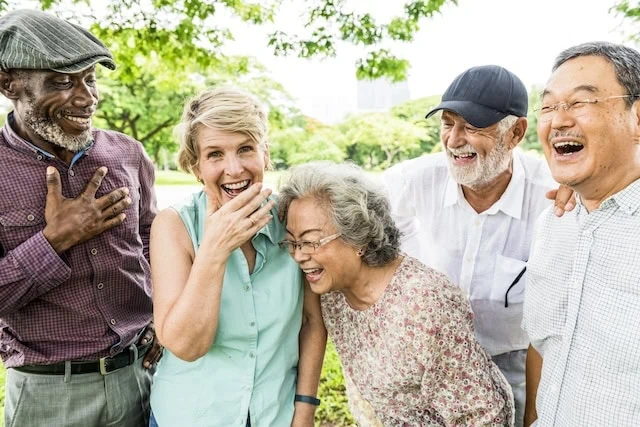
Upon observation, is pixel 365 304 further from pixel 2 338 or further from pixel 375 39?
pixel 375 39

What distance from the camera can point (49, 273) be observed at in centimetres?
207

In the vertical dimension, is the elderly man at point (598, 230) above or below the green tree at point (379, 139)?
above

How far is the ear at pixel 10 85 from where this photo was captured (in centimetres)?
213

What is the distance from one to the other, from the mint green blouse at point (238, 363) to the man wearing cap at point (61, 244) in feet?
1.35

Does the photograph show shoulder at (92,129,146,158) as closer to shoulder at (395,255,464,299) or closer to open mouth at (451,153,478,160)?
shoulder at (395,255,464,299)

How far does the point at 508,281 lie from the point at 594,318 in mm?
874

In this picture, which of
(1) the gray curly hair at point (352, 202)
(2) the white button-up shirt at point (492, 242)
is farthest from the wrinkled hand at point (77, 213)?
(2) the white button-up shirt at point (492, 242)

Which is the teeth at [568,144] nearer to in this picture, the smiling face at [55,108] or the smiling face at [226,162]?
the smiling face at [226,162]

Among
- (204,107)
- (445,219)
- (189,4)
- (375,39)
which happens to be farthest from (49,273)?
(375,39)

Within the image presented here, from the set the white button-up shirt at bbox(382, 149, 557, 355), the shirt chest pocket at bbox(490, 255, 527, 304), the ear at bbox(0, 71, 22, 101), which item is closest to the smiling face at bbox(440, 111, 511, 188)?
the white button-up shirt at bbox(382, 149, 557, 355)

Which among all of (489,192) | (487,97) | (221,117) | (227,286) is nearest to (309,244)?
(227,286)

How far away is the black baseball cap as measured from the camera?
8.90 feet

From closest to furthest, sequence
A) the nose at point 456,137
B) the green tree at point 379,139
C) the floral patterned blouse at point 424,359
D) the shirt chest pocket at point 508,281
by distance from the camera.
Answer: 1. the floral patterned blouse at point 424,359
2. the shirt chest pocket at point 508,281
3. the nose at point 456,137
4. the green tree at point 379,139

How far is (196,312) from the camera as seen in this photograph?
182 cm
